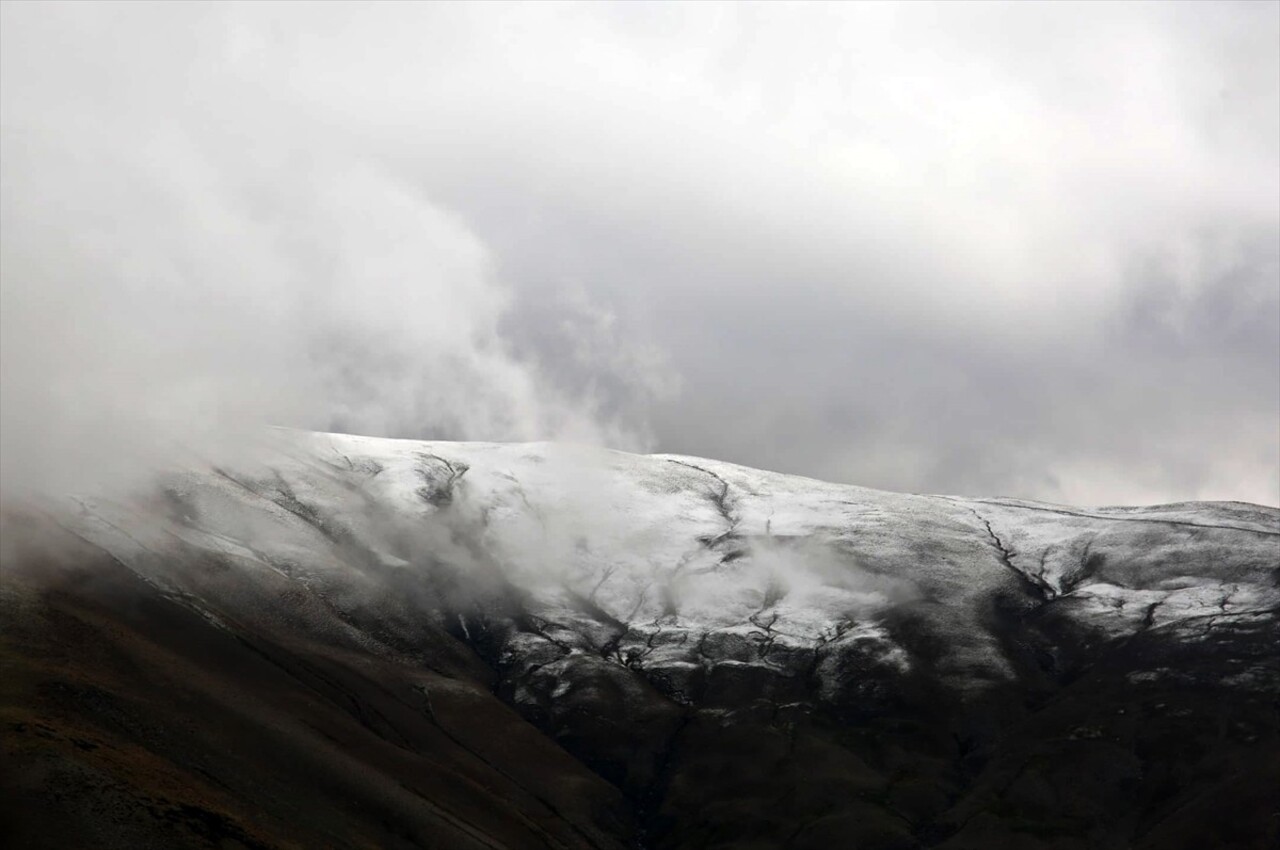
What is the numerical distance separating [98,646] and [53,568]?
1056 inches

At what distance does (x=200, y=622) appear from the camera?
19462 cm

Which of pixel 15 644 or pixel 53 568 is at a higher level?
pixel 53 568

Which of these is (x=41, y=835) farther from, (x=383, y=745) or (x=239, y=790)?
(x=383, y=745)

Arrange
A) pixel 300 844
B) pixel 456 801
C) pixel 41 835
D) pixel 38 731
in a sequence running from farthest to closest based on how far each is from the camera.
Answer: pixel 456 801 < pixel 300 844 < pixel 38 731 < pixel 41 835

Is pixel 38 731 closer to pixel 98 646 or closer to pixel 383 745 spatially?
pixel 98 646

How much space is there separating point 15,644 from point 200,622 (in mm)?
41518

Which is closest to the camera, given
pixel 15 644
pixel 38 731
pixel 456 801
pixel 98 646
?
pixel 38 731

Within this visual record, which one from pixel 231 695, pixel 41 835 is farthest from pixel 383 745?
pixel 41 835

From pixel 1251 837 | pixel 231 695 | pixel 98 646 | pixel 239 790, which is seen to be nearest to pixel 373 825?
pixel 239 790

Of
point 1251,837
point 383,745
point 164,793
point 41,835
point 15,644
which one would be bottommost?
point 41,835

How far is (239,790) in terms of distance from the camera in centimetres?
14825

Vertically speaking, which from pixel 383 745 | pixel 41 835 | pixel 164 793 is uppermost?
pixel 383 745

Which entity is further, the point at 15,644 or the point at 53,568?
the point at 53,568

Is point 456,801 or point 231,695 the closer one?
point 231,695
